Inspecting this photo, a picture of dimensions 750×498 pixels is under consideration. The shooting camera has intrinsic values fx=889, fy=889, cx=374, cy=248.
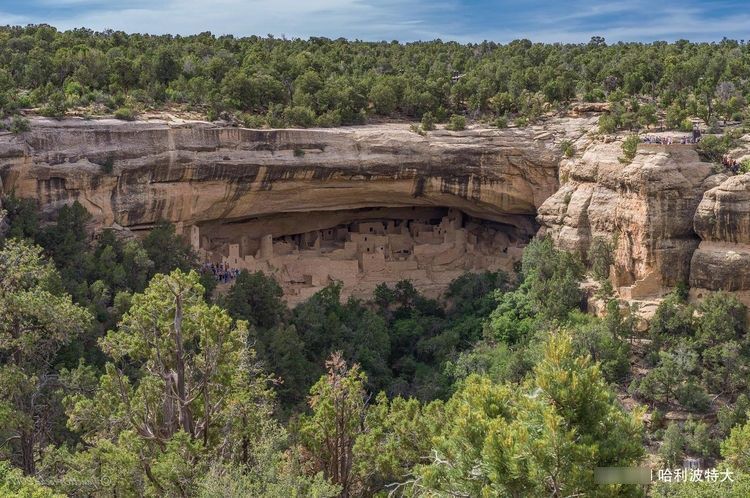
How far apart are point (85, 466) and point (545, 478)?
682 cm

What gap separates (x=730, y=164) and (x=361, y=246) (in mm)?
12335

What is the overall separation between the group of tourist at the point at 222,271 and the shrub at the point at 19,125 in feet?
21.7

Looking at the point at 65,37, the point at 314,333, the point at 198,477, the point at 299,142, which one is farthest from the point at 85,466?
the point at 65,37

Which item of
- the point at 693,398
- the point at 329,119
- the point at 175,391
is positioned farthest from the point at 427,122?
the point at 175,391

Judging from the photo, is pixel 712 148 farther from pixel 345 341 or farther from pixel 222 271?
pixel 222 271

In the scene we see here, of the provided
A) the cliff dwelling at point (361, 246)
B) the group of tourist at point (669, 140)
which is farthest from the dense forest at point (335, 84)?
the cliff dwelling at point (361, 246)

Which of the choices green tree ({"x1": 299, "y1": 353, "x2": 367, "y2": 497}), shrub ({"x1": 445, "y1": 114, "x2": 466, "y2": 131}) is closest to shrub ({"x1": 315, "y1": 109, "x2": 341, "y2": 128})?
shrub ({"x1": 445, "y1": 114, "x2": 466, "y2": 131})

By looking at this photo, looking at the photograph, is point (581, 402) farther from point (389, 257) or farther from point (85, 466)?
point (389, 257)

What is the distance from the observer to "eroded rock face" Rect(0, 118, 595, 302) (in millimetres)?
23766

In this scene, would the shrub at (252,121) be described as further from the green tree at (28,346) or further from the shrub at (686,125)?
the shrub at (686,125)

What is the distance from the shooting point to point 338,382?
1407cm

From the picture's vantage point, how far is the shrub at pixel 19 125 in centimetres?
2236

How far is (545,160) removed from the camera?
1076 inches

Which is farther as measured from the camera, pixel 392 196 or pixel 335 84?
pixel 335 84
